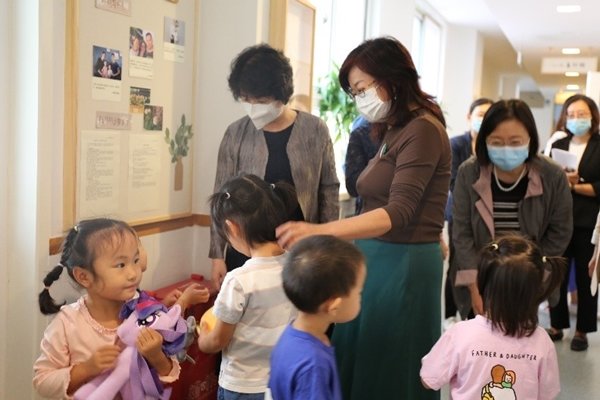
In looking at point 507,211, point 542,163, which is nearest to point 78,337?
point 507,211

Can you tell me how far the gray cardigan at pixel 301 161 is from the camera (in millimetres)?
2396

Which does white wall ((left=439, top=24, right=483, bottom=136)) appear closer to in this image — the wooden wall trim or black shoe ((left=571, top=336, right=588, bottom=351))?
black shoe ((left=571, top=336, right=588, bottom=351))

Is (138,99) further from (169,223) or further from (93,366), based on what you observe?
(93,366)

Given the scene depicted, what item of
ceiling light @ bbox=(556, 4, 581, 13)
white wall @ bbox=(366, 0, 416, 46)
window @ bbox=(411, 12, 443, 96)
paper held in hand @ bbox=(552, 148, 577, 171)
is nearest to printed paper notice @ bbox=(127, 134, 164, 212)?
paper held in hand @ bbox=(552, 148, 577, 171)

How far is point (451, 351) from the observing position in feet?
5.62

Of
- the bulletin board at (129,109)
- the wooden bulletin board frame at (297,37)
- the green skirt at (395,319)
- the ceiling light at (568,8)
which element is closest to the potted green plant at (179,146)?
the bulletin board at (129,109)

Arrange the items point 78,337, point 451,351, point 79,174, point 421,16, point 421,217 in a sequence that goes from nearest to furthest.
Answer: point 78,337 < point 451,351 < point 421,217 < point 79,174 < point 421,16

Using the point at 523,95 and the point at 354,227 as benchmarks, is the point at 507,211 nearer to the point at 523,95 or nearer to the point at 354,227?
the point at 354,227

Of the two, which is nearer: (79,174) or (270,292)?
(270,292)

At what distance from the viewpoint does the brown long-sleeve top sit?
1.72 meters

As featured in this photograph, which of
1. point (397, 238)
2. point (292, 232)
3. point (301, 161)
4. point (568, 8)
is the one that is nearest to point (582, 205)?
point (301, 161)

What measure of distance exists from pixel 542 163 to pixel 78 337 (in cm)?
184

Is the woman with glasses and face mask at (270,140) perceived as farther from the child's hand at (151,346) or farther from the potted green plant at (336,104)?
the potted green plant at (336,104)

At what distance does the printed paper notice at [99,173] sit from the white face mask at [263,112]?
521mm
